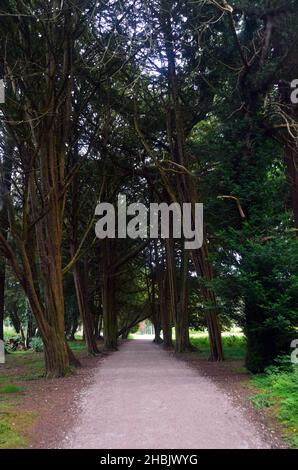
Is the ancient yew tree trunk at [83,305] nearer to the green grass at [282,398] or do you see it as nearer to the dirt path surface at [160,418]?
the dirt path surface at [160,418]

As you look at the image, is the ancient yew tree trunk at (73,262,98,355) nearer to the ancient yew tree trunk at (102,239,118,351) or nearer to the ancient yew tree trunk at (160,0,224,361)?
the ancient yew tree trunk at (102,239,118,351)

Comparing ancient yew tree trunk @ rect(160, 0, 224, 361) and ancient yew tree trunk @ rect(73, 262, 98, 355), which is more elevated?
ancient yew tree trunk @ rect(160, 0, 224, 361)

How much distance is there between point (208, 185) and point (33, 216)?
16.5ft

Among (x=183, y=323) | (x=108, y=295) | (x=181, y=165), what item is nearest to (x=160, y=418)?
Answer: (x=181, y=165)

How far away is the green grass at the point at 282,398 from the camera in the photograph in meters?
6.52

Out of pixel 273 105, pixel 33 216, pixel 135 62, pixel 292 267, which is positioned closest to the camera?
Answer: pixel 292 267

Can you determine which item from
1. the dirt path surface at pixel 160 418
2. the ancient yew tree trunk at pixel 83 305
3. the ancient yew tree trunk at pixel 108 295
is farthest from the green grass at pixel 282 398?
the ancient yew tree trunk at pixel 108 295

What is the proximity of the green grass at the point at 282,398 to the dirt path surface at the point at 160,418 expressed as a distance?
0.44 meters

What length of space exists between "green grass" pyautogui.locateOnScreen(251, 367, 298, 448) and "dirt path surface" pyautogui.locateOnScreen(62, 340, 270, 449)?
44cm

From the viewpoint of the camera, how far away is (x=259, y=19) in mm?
13070

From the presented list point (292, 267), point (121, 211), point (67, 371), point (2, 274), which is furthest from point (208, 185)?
point (2, 274)

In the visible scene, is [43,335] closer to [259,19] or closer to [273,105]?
[273,105]

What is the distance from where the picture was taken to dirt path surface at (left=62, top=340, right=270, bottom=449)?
5.85 m

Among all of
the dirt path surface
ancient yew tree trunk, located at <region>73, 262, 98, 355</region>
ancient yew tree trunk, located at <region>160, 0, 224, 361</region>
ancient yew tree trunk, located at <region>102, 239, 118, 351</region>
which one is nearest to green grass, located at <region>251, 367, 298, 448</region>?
the dirt path surface
